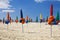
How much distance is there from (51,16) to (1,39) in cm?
320

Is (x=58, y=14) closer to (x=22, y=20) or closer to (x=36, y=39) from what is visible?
(x=22, y=20)

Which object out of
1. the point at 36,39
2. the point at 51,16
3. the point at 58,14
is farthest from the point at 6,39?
the point at 58,14

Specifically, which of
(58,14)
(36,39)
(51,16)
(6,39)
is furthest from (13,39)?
(58,14)

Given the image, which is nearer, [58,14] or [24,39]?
[24,39]

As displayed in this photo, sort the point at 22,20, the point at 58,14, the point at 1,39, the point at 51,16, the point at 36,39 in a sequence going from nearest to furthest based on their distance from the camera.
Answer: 1. the point at 1,39
2. the point at 36,39
3. the point at 51,16
4. the point at 22,20
5. the point at 58,14

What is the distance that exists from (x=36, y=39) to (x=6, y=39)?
1.60 meters

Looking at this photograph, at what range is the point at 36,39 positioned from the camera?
8219mm

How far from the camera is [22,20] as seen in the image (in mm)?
11227

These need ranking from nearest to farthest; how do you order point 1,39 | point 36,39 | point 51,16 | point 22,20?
point 1,39 < point 36,39 < point 51,16 < point 22,20

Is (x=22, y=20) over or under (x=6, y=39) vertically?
over

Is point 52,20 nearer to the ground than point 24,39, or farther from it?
farther from it

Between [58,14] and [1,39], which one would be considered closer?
[1,39]

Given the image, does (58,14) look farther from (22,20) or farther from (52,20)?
(52,20)

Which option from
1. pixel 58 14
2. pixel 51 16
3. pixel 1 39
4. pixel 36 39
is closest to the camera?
pixel 1 39
